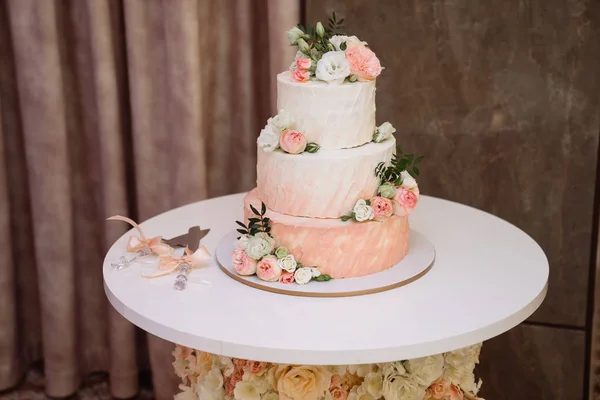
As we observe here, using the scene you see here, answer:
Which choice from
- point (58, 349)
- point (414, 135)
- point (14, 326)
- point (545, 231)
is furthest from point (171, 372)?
point (545, 231)

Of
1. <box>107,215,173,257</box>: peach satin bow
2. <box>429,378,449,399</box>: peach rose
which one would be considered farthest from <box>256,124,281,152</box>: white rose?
<box>429,378,449,399</box>: peach rose

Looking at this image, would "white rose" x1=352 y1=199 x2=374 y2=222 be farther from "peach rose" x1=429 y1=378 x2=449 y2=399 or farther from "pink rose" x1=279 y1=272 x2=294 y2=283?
"peach rose" x1=429 y1=378 x2=449 y2=399

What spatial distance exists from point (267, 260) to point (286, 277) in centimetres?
5

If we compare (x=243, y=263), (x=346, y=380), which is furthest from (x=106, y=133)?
(x=346, y=380)

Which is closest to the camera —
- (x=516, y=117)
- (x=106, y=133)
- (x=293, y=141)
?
(x=293, y=141)

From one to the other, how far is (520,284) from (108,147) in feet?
4.62

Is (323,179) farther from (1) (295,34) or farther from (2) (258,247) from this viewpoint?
(1) (295,34)

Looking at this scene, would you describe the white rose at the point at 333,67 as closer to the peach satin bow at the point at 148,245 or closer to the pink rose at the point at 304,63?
the pink rose at the point at 304,63

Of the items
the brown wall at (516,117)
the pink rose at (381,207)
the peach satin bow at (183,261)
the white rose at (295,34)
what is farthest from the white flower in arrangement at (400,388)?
the brown wall at (516,117)

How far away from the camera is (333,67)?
1492 mm

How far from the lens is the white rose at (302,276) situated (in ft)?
4.89

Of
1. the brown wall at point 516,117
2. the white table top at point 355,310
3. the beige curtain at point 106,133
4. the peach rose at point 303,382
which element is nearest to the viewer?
the white table top at point 355,310

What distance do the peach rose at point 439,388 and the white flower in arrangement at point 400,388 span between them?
0.06 m

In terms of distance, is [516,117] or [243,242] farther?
[516,117]
